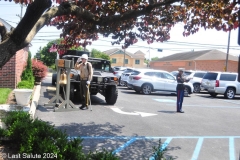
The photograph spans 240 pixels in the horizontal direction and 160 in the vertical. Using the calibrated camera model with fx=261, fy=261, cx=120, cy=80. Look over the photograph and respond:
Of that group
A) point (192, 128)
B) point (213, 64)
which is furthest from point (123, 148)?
point (213, 64)

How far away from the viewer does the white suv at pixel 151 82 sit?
16516 mm

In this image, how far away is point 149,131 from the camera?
7.02 metres

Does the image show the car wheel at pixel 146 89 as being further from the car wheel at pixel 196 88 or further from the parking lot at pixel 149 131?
the parking lot at pixel 149 131

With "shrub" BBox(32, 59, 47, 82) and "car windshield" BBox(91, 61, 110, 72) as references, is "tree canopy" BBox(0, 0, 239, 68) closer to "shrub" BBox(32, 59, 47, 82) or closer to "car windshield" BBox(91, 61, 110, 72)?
"car windshield" BBox(91, 61, 110, 72)

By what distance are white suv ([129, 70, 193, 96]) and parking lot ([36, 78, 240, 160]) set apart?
21.3 ft

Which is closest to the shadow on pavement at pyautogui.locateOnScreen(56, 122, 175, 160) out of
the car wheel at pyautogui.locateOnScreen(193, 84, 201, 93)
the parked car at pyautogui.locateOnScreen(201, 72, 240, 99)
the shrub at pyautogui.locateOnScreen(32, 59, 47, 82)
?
the shrub at pyautogui.locateOnScreen(32, 59, 47, 82)

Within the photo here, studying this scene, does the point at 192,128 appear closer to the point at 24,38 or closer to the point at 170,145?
the point at 170,145

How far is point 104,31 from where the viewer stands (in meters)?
5.68

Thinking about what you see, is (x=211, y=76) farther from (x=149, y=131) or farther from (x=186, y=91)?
(x=149, y=131)

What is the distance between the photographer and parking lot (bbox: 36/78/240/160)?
548cm

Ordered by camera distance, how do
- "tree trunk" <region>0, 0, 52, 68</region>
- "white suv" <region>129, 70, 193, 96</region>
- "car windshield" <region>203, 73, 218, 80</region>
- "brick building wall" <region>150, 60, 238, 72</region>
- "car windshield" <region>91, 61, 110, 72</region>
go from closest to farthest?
"tree trunk" <region>0, 0, 52, 68</region> < "car windshield" <region>91, 61, 110, 72</region> < "white suv" <region>129, 70, 193, 96</region> < "car windshield" <region>203, 73, 218, 80</region> < "brick building wall" <region>150, 60, 238, 72</region>

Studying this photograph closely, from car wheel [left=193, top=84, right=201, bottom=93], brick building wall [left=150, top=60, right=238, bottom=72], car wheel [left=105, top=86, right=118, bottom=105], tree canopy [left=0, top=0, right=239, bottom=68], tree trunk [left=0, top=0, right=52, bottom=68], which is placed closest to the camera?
tree trunk [left=0, top=0, right=52, bottom=68]

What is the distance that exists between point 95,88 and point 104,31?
5157mm

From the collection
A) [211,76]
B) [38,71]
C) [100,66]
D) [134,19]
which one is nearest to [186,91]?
[211,76]
